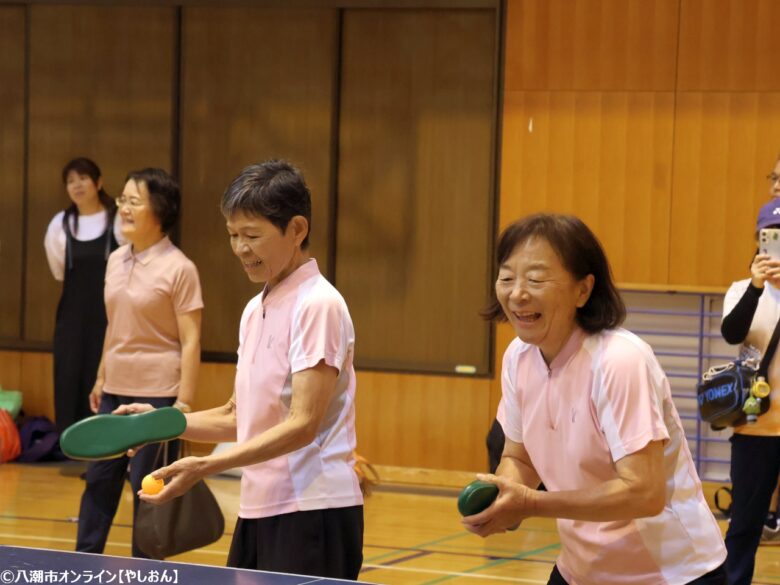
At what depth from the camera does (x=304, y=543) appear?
9.92 feet

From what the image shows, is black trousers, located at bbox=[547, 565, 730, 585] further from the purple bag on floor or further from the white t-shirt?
the purple bag on floor

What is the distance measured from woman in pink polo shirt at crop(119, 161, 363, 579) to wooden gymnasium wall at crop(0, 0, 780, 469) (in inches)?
184

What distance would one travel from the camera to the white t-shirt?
799 cm

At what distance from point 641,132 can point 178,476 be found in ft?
17.4

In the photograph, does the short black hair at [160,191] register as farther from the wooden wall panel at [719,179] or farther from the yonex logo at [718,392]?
the wooden wall panel at [719,179]

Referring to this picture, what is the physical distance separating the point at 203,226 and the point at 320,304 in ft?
18.1

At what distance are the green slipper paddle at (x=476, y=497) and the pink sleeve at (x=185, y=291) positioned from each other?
3088mm

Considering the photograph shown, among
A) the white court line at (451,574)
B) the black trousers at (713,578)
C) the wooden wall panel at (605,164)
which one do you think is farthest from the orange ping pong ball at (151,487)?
the wooden wall panel at (605,164)

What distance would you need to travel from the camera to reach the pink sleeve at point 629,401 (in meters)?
2.38

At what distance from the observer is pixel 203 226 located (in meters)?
8.43

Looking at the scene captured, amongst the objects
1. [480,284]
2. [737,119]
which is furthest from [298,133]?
[737,119]

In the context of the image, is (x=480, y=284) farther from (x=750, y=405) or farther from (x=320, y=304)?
(x=320, y=304)

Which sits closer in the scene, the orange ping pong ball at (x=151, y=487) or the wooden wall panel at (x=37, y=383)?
the orange ping pong ball at (x=151, y=487)

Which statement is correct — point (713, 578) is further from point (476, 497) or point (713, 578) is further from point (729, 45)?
point (729, 45)
